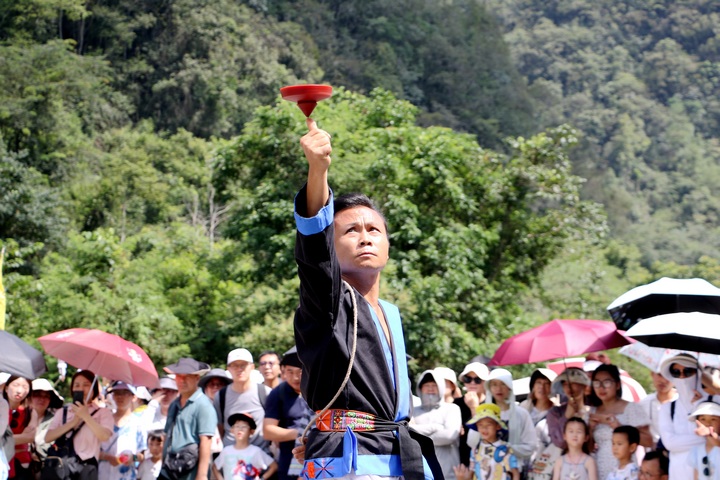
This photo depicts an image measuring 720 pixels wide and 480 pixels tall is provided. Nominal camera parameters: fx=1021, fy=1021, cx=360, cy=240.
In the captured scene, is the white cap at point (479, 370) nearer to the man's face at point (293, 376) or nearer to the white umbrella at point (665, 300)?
the white umbrella at point (665, 300)

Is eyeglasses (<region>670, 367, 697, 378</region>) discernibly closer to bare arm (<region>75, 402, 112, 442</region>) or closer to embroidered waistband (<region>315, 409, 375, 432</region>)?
embroidered waistband (<region>315, 409, 375, 432</region>)

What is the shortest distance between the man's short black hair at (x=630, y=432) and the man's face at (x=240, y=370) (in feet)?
9.40

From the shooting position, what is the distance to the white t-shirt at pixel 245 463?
297 inches

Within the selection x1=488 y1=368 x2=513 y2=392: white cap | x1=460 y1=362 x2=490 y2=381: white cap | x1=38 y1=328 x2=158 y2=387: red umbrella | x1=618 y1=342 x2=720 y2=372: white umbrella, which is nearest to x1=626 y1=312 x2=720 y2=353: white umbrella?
x1=618 y1=342 x2=720 y2=372: white umbrella

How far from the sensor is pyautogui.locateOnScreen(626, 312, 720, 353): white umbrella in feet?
19.7

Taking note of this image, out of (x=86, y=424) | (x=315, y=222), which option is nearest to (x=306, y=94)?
(x=315, y=222)

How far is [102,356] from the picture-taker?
8211 millimetres

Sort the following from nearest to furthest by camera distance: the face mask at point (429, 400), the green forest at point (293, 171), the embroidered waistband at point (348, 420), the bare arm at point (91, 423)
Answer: the embroidered waistband at point (348, 420)
the bare arm at point (91, 423)
the face mask at point (429, 400)
the green forest at point (293, 171)

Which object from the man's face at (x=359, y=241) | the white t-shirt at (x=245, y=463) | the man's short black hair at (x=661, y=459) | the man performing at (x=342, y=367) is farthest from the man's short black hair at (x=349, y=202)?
the white t-shirt at (x=245, y=463)

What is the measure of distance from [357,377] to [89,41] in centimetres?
4673

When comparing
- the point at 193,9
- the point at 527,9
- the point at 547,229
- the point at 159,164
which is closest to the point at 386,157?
the point at 547,229

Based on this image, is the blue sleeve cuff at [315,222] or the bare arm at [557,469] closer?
the blue sleeve cuff at [315,222]

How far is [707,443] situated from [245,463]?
3283mm

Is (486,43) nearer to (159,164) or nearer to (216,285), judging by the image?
(159,164)
